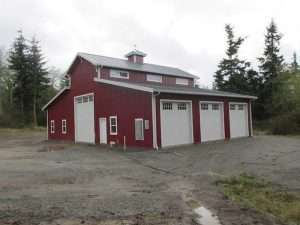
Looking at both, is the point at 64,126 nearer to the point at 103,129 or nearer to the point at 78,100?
the point at 78,100

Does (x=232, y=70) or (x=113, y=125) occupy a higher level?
(x=232, y=70)

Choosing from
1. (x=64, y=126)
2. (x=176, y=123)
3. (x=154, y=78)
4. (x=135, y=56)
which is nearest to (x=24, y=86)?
(x=64, y=126)

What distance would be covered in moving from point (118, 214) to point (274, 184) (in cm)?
458

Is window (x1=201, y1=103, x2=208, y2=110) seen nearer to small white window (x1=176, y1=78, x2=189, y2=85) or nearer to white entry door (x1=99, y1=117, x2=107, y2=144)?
white entry door (x1=99, y1=117, x2=107, y2=144)

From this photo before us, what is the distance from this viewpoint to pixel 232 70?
4125 cm

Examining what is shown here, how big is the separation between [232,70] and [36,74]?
27.3m

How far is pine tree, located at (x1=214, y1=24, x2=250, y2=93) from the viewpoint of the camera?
130 feet

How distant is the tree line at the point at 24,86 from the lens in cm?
3953

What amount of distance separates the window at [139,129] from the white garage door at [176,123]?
3.80 feet

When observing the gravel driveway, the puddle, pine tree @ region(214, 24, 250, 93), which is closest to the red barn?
the gravel driveway

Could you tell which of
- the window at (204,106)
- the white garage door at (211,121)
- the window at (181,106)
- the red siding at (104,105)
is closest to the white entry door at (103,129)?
the red siding at (104,105)

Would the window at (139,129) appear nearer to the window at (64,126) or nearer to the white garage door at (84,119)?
the white garage door at (84,119)

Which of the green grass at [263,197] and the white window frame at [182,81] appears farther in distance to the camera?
the white window frame at [182,81]

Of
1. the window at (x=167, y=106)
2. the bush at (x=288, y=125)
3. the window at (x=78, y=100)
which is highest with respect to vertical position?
the window at (x=78, y=100)
